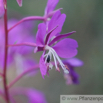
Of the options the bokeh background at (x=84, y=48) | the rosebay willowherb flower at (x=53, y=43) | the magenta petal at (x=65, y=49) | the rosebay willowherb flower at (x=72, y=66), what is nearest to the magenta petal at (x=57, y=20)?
the rosebay willowherb flower at (x=53, y=43)

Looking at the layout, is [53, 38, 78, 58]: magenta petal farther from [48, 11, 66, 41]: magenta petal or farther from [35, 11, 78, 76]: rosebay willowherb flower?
[48, 11, 66, 41]: magenta petal

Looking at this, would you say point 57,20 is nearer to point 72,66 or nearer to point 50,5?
point 50,5

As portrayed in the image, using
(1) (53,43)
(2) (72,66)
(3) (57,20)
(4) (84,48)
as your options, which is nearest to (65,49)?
(1) (53,43)

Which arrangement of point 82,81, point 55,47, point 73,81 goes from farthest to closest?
1. point 82,81
2. point 73,81
3. point 55,47

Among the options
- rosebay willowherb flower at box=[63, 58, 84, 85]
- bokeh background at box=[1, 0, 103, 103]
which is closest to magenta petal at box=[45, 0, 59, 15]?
rosebay willowherb flower at box=[63, 58, 84, 85]

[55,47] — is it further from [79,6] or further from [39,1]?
[39,1]

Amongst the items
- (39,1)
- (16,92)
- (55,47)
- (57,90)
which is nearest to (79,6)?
(39,1)
